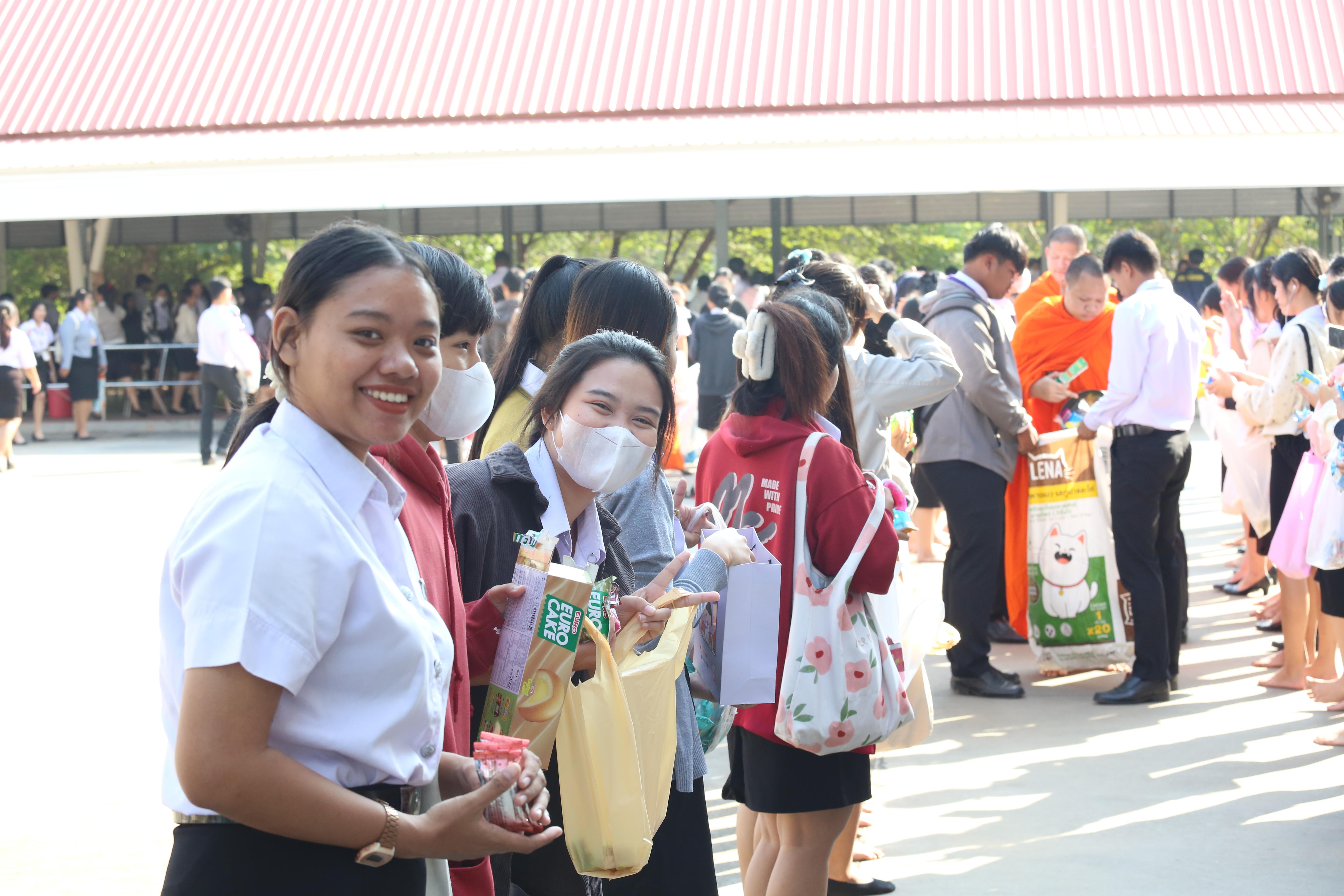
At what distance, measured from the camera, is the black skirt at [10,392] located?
13.4m

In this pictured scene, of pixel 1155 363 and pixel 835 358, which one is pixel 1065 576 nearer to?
pixel 1155 363

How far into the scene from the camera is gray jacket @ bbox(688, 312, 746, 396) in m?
11.3

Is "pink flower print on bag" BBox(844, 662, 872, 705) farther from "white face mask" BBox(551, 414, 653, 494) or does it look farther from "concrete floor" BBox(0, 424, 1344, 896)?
"concrete floor" BBox(0, 424, 1344, 896)

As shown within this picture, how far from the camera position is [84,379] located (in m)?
17.1

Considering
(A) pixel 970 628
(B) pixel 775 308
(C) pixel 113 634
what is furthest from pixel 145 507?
(B) pixel 775 308

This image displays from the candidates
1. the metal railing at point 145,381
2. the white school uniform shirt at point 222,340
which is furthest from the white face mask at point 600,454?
the metal railing at point 145,381

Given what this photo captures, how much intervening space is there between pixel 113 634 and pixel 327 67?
12.5 m

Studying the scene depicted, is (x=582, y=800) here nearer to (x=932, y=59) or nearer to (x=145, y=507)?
(x=145, y=507)

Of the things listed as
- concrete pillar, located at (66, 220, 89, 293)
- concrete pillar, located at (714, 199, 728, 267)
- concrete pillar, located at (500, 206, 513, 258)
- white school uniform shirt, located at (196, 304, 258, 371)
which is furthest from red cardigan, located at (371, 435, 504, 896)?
concrete pillar, located at (66, 220, 89, 293)

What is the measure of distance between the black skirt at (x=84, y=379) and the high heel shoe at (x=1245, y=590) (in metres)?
14.8

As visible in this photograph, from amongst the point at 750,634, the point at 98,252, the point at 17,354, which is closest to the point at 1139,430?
the point at 750,634

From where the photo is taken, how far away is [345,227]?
1.64 m

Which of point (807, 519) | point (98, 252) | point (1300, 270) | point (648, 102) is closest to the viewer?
point (807, 519)

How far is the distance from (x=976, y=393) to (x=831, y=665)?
114 inches
